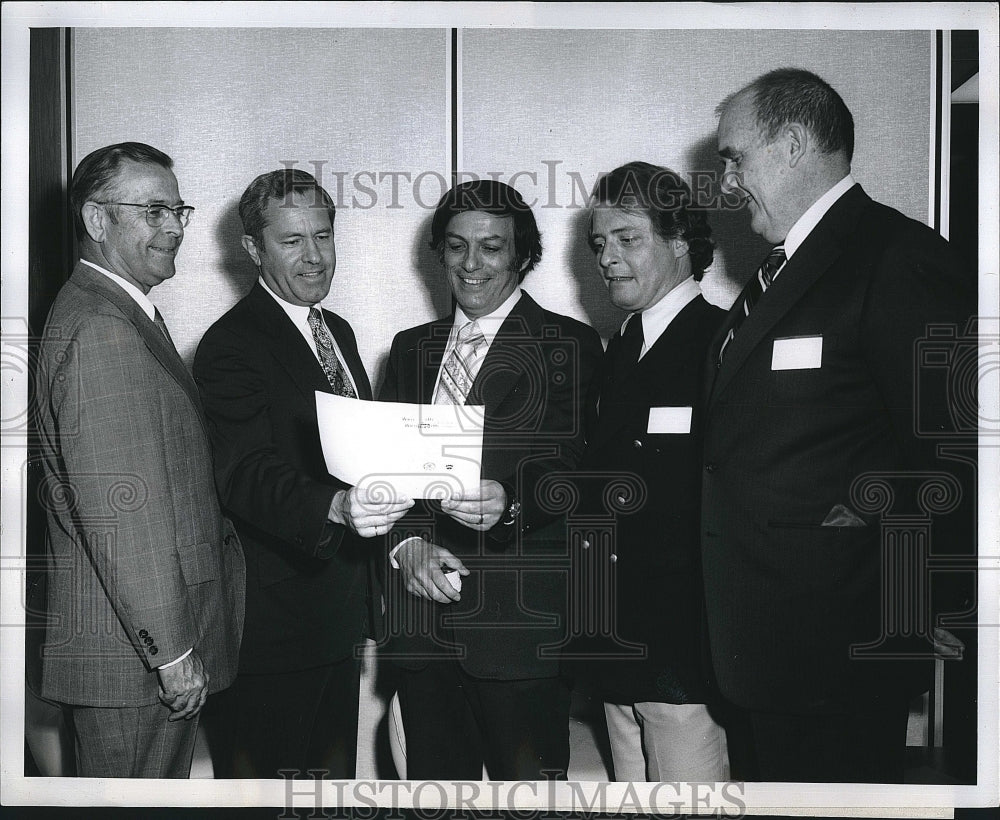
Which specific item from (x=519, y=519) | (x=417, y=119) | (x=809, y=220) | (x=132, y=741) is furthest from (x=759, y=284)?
(x=132, y=741)

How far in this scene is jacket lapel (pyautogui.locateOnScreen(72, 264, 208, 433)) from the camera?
2127mm

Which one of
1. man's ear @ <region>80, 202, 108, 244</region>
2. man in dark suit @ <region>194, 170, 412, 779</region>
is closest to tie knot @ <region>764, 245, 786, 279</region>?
man in dark suit @ <region>194, 170, 412, 779</region>

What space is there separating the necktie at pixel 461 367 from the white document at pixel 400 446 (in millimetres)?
34

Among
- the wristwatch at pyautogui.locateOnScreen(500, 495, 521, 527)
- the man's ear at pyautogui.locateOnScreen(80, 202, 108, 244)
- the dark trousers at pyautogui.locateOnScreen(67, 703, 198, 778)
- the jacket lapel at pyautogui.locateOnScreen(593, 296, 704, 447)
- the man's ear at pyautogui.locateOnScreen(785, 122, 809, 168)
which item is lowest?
the dark trousers at pyautogui.locateOnScreen(67, 703, 198, 778)

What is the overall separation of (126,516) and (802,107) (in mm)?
1811

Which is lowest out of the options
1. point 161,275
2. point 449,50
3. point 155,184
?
point 161,275

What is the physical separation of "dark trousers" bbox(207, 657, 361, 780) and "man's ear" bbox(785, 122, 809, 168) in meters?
1.55

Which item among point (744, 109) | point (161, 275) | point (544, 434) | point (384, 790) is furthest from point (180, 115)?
point (384, 790)

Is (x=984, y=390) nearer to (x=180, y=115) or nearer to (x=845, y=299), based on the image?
(x=845, y=299)

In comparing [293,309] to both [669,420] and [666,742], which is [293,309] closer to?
[669,420]

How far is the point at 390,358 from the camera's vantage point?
2.23 m

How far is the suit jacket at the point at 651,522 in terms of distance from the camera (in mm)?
2115

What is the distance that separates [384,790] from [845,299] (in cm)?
158

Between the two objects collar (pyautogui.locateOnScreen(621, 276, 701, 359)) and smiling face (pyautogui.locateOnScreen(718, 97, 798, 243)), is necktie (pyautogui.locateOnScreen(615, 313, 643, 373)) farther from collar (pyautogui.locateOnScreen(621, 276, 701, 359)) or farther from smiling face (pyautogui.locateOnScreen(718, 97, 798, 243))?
smiling face (pyautogui.locateOnScreen(718, 97, 798, 243))
